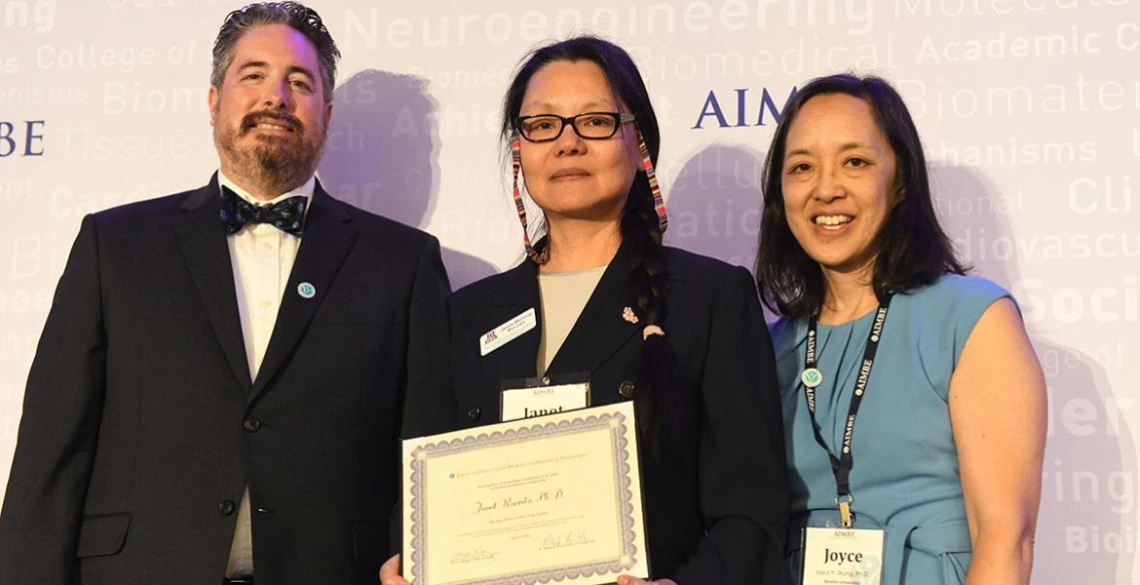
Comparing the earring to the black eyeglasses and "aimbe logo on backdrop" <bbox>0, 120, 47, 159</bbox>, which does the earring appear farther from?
"aimbe logo on backdrop" <bbox>0, 120, 47, 159</bbox>

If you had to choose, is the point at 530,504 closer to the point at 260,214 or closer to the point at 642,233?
the point at 642,233

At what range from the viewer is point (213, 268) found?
8.31 ft

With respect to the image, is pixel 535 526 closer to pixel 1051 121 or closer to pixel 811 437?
pixel 811 437

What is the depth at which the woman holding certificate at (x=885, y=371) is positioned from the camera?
82.7 inches

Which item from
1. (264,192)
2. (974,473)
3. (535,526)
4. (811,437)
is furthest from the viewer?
(264,192)

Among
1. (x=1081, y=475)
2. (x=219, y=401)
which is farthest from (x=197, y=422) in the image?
(x=1081, y=475)

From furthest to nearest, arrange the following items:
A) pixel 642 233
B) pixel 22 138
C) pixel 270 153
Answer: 1. pixel 22 138
2. pixel 270 153
3. pixel 642 233

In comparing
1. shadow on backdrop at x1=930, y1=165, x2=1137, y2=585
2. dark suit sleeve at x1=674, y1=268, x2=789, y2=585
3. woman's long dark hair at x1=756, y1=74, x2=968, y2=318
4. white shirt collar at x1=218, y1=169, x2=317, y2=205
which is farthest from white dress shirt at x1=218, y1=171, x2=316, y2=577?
shadow on backdrop at x1=930, y1=165, x2=1137, y2=585

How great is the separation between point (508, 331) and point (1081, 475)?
4.79ft

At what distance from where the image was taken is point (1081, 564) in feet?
9.18

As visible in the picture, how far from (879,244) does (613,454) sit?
80cm

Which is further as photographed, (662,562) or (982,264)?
(982,264)

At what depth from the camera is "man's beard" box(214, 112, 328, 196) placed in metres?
2.71

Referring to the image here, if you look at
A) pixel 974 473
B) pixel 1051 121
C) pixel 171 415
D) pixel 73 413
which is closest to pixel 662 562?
pixel 974 473
